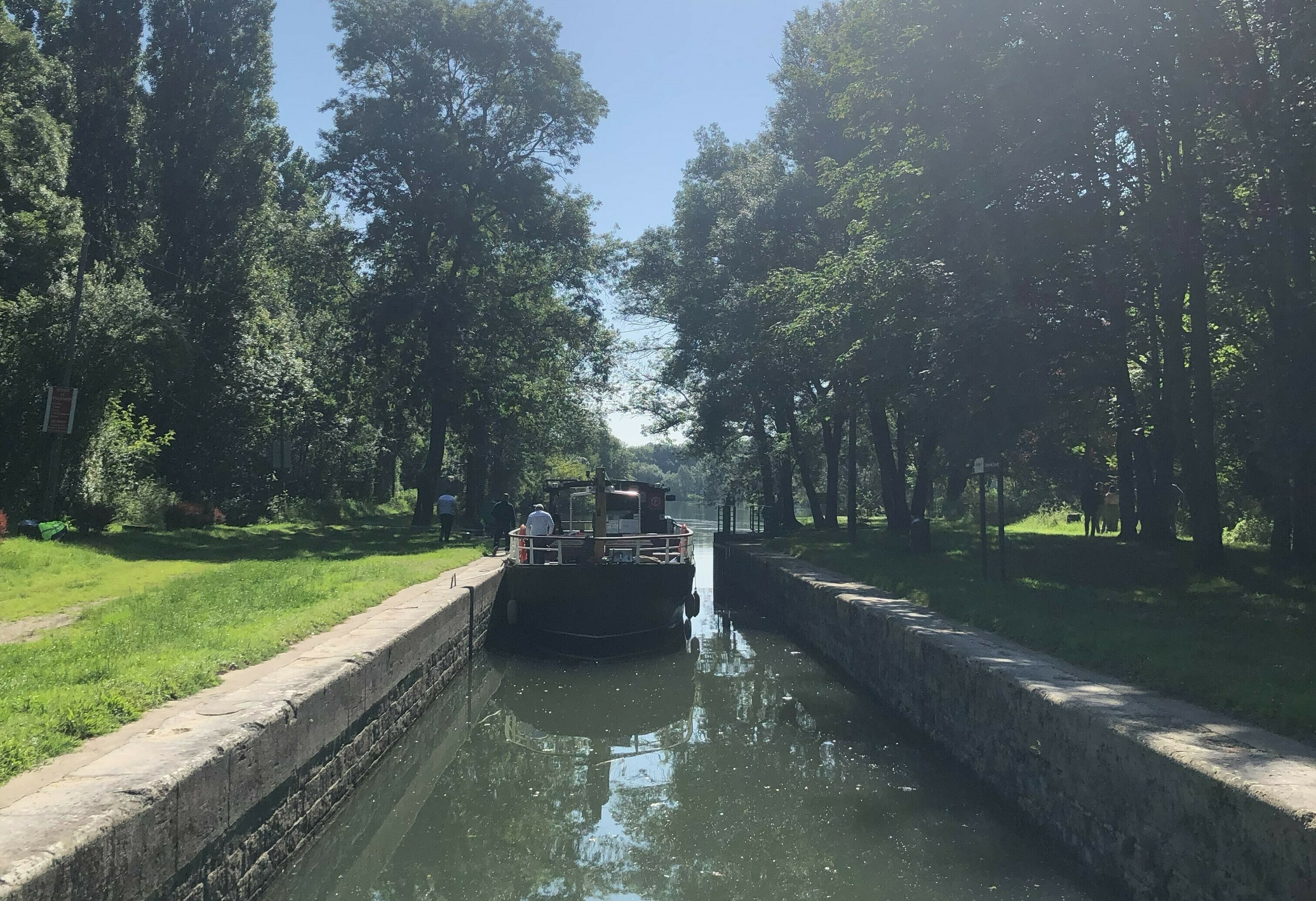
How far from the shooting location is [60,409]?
1791cm

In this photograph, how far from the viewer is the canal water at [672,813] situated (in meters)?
6.50

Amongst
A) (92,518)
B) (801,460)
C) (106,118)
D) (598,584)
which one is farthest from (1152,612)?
(106,118)

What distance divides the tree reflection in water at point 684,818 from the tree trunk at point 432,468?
60.7ft

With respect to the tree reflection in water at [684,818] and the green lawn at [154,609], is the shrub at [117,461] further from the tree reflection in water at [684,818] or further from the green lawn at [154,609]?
the tree reflection in water at [684,818]

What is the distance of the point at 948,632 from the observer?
10.3 m

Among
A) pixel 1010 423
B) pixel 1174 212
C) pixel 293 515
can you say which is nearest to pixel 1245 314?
pixel 1174 212

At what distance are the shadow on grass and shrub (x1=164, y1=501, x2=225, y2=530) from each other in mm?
418

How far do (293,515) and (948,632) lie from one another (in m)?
27.8

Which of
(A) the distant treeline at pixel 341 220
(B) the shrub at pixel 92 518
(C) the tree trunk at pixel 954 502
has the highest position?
(A) the distant treeline at pixel 341 220

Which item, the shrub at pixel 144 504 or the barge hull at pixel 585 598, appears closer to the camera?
the barge hull at pixel 585 598

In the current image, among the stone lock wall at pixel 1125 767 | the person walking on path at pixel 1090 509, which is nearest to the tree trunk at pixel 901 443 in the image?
the person walking on path at pixel 1090 509

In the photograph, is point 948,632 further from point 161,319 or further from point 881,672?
point 161,319

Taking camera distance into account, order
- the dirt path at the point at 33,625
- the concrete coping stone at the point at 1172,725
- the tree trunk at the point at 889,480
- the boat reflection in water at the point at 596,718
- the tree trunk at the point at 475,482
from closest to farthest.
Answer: the concrete coping stone at the point at 1172,725 → the dirt path at the point at 33,625 → the boat reflection in water at the point at 596,718 → the tree trunk at the point at 889,480 → the tree trunk at the point at 475,482

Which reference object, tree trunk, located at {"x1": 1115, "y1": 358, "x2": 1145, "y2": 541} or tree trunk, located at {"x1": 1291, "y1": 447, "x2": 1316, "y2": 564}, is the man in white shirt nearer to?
tree trunk, located at {"x1": 1115, "y1": 358, "x2": 1145, "y2": 541}
